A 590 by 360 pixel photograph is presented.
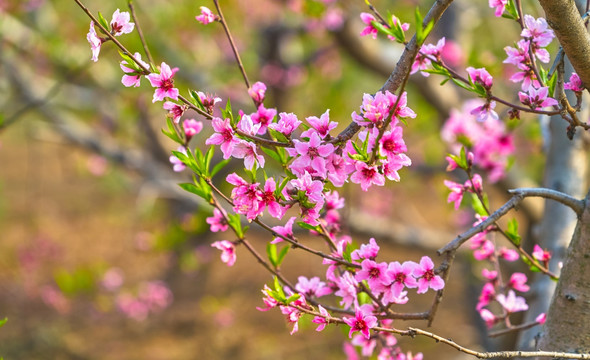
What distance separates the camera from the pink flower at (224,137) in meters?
1.20

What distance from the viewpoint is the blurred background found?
4195 mm

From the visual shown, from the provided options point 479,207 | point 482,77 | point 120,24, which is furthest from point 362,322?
point 120,24

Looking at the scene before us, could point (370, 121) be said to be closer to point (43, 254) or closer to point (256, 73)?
point (256, 73)

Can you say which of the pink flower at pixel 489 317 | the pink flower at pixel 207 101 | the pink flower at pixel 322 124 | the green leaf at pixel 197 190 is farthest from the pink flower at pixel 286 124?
the pink flower at pixel 489 317

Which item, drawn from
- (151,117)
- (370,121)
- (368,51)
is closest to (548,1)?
(370,121)

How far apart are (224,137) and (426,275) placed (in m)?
0.55

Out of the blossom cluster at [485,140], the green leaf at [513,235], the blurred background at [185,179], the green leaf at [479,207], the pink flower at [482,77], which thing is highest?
the blossom cluster at [485,140]

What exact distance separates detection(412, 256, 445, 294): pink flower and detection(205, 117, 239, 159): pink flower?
49 centimetres

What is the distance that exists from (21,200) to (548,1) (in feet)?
34.5

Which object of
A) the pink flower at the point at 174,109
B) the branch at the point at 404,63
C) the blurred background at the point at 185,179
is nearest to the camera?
the branch at the point at 404,63

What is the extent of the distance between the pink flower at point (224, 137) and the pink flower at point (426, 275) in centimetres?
49

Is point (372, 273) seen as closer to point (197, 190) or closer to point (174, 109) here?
point (197, 190)

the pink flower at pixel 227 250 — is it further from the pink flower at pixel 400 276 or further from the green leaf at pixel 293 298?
the pink flower at pixel 400 276

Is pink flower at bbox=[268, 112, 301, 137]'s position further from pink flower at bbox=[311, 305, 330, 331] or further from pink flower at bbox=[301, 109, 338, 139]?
pink flower at bbox=[311, 305, 330, 331]
